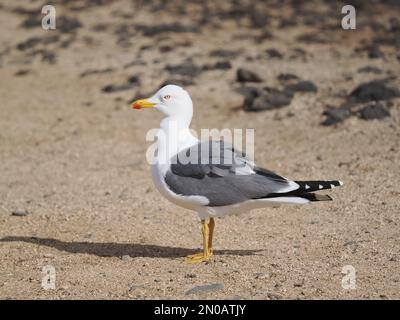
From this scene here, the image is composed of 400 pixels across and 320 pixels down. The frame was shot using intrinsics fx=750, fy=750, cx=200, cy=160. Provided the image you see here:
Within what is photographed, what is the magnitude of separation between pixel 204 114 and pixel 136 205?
428cm

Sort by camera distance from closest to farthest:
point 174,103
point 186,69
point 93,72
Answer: point 174,103 → point 186,69 → point 93,72

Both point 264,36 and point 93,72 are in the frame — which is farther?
point 264,36

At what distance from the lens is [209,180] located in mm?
6684

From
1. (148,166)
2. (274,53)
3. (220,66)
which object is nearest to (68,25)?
(220,66)

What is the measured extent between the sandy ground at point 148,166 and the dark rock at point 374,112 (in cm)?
12

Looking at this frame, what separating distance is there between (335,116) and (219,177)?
17.1 feet

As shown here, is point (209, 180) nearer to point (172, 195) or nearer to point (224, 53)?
point (172, 195)

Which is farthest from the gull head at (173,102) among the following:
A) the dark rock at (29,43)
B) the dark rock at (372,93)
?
the dark rock at (29,43)

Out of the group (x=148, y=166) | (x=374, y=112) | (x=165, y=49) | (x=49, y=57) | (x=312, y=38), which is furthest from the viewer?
(x=49, y=57)

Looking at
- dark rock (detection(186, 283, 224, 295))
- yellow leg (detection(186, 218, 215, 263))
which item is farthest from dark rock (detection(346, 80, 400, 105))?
dark rock (detection(186, 283, 224, 295))

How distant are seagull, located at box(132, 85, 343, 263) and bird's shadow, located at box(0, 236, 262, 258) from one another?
0.32 metres

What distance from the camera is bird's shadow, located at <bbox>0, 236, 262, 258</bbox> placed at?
23.3ft

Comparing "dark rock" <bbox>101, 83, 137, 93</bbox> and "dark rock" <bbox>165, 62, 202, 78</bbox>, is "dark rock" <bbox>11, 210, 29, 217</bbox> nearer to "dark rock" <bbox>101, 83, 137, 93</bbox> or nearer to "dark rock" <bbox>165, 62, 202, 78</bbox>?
"dark rock" <bbox>101, 83, 137, 93</bbox>
